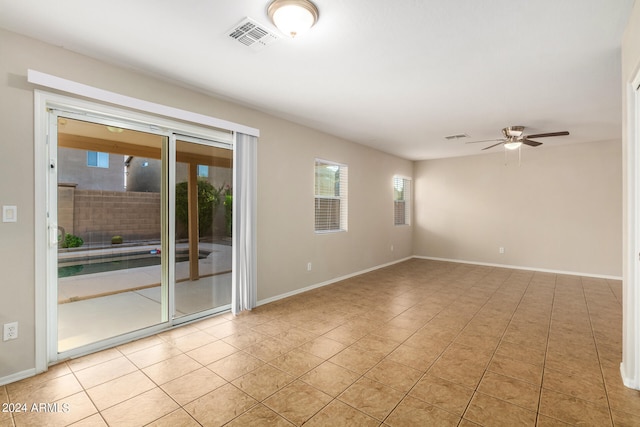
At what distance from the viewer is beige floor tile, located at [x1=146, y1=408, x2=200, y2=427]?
1.80 m

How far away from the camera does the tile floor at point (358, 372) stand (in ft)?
6.20

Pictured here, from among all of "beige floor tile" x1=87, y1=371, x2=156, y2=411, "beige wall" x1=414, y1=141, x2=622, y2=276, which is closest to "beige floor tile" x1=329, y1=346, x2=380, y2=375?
"beige floor tile" x1=87, y1=371, x2=156, y2=411

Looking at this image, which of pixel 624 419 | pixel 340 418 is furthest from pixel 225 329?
pixel 624 419

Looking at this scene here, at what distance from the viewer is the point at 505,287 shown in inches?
194

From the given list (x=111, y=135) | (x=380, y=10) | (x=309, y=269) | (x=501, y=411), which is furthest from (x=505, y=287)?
(x=111, y=135)

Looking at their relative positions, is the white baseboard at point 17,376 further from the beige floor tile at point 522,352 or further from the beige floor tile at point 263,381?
the beige floor tile at point 522,352

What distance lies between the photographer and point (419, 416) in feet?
6.16

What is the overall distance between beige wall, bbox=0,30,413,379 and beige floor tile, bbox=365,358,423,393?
80.9 inches

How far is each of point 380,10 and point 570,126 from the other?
4.40 metres

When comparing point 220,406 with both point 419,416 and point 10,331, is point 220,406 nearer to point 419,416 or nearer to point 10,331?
point 419,416

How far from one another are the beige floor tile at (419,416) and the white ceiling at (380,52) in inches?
102

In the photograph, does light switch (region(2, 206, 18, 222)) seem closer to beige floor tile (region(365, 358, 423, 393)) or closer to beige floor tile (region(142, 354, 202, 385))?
beige floor tile (region(142, 354, 202, 385))

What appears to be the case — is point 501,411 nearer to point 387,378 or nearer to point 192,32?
point 387,378

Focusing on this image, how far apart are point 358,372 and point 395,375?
0.94ft
